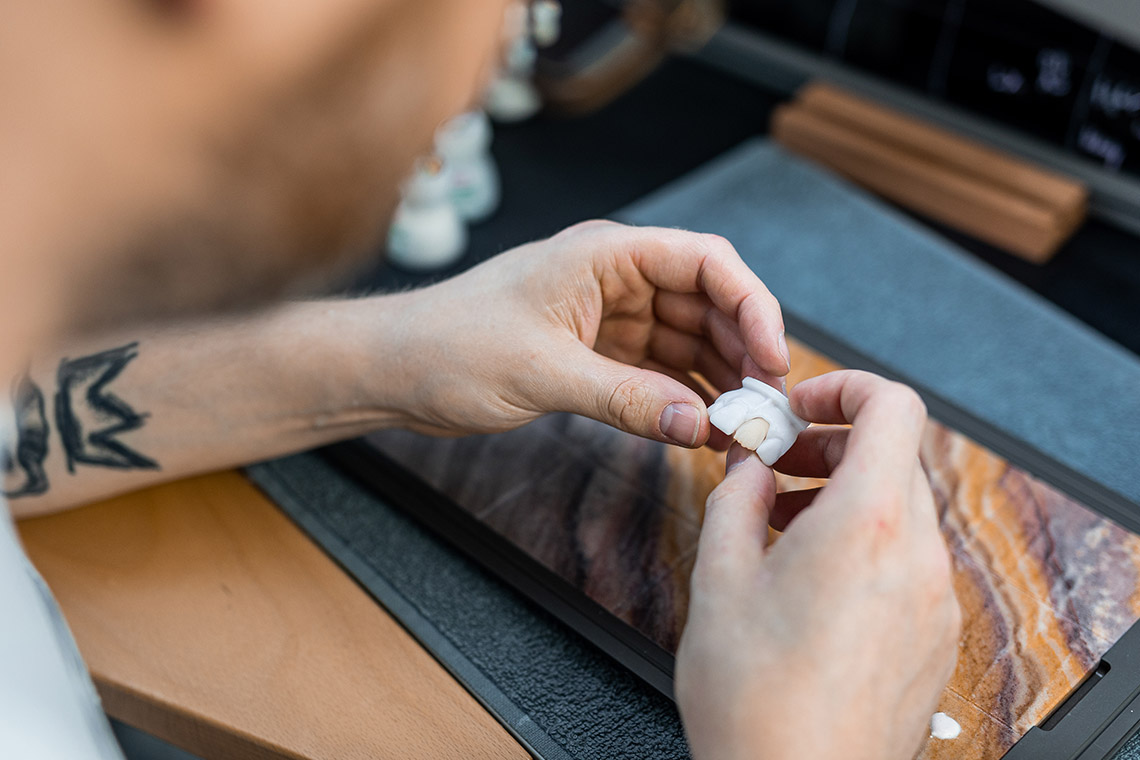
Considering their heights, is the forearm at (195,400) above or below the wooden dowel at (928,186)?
below

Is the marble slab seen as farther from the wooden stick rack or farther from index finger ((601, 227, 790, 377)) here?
the wooden stick rack

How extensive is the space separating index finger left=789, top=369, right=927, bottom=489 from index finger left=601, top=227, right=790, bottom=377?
71 mm

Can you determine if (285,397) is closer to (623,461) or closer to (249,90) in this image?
(623,461)

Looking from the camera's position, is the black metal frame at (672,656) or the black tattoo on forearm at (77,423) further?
the black tattoo on forearm at (77,423)

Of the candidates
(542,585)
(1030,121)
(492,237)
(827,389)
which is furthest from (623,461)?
(1030,121)

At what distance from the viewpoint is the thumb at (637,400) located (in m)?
0.61

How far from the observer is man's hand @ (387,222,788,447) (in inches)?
25.0

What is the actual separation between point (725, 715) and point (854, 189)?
0.94m

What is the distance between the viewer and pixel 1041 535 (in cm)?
70

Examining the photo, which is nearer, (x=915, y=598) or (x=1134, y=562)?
(x=915, y=598)

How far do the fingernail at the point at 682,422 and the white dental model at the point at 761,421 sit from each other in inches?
0.4

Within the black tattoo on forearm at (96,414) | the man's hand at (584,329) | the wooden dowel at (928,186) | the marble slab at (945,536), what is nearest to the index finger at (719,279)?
the man's hand at (584,329)

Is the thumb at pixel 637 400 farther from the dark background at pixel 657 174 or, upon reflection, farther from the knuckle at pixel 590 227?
the dark background at pixel 657 174

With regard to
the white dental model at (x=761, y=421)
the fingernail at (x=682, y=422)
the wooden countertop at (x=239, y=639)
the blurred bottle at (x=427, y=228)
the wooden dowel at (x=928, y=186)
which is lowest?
the wooden countertop at (x=239, y=639)
